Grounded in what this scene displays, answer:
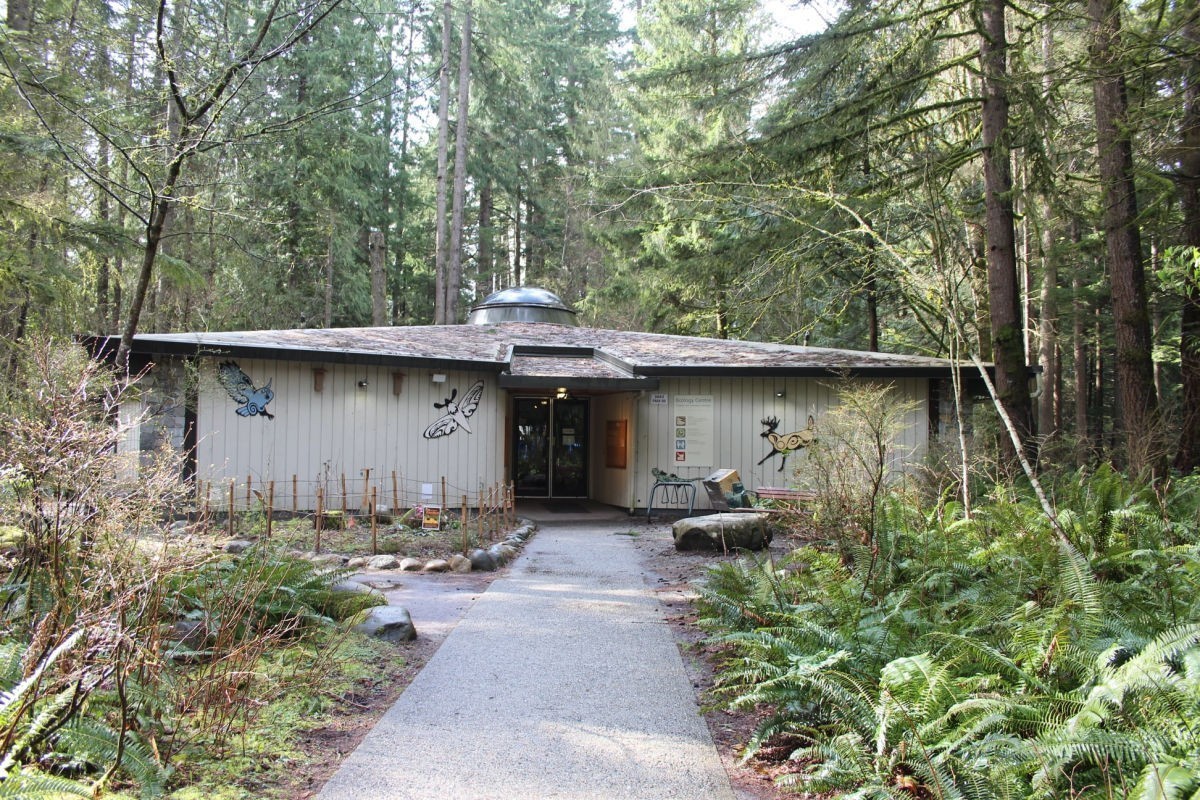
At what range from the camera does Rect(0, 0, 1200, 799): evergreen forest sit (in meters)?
2.74

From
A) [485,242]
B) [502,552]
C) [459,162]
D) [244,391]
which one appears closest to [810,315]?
[502,552]

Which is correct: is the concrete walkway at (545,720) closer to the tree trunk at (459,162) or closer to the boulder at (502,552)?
the boulder at (502,552)

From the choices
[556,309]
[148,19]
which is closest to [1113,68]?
[148,19]

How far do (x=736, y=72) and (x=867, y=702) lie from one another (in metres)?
8.76

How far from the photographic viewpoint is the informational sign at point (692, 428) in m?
12.4

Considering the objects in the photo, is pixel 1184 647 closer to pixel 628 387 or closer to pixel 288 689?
pixel 288 689

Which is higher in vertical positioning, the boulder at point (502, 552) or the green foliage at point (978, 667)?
the green foliage at point (978, 667)

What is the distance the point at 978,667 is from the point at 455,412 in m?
9.53

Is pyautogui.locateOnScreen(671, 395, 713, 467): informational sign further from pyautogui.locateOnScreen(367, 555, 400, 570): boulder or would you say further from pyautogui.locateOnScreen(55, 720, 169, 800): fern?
pyautogui.locateOnScreen(55, 720, 169, 800): fern

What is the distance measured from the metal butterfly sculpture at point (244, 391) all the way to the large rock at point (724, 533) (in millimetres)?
6252

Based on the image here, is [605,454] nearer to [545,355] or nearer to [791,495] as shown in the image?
[545,355]

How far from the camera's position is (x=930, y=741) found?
8.99 feet

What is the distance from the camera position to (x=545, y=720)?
11.8 ft

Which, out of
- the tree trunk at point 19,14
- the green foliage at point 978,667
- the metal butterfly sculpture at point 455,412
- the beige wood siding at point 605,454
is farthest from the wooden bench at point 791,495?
the tree trunk at point 19,14
